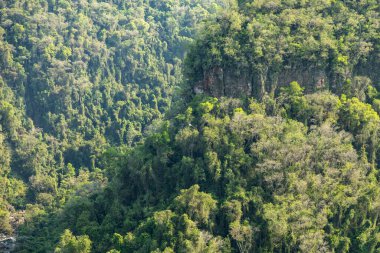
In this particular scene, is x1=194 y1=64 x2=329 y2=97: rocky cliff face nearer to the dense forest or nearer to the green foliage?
the dense forest

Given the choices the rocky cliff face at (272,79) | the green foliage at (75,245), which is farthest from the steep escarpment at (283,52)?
the green foliage at (75,245)

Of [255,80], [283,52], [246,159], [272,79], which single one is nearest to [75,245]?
[246,159]

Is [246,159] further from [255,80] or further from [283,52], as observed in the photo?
[283,52]

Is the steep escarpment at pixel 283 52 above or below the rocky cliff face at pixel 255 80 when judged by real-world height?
above

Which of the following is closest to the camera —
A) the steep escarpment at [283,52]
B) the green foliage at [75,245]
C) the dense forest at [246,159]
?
the dense forest at [246,159]

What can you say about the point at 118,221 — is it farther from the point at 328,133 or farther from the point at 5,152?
the point at 5,152

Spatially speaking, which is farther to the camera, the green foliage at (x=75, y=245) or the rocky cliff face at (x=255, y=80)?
the rocky cliff face at (x=255, y=80)

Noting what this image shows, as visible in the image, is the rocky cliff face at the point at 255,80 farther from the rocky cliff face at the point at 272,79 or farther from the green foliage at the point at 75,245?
the green foliage at the point at 75,245

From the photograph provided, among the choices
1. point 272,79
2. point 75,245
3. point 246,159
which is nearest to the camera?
point 75,245

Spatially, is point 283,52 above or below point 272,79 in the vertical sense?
above
